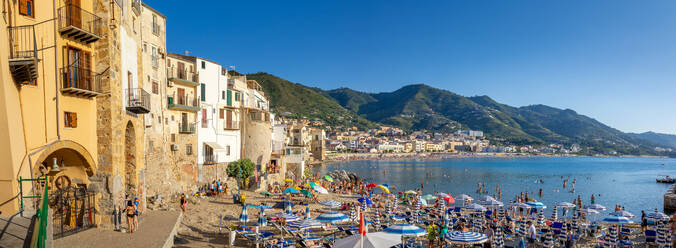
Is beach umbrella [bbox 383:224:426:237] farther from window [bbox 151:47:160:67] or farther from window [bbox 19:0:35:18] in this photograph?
window [bbox 151:47:160:67]

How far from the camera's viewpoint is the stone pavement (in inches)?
436

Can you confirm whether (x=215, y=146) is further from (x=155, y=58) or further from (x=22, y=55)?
(x=22, y=55)

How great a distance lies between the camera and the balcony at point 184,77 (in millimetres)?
25141

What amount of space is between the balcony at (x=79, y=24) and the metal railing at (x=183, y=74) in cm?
1298

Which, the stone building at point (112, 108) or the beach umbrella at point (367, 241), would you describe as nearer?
the beach umbrella at point (367, 241)

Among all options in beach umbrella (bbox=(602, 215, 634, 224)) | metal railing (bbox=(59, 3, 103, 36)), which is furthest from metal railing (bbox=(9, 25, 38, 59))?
beach umbrella (bbox=(602, 215, 634, 224))

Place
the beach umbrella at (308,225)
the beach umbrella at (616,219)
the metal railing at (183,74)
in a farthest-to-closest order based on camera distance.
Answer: the metal railing at (183,74), the beach umbrella at (616,219), the beach umbrella at (308,225)

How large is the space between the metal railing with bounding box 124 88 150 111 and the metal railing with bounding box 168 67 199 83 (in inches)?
348

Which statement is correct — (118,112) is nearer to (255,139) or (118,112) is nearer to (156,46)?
(156,46)

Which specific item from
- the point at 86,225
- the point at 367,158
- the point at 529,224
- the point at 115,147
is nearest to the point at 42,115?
the point at 115,147

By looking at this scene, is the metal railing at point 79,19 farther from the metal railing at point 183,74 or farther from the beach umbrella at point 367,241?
the metal railing at point 183,74

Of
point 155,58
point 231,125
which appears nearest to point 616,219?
point 231,125

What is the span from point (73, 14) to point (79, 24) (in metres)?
→ 0.40

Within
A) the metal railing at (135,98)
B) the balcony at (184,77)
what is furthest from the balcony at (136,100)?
the balcony at (184,77)
